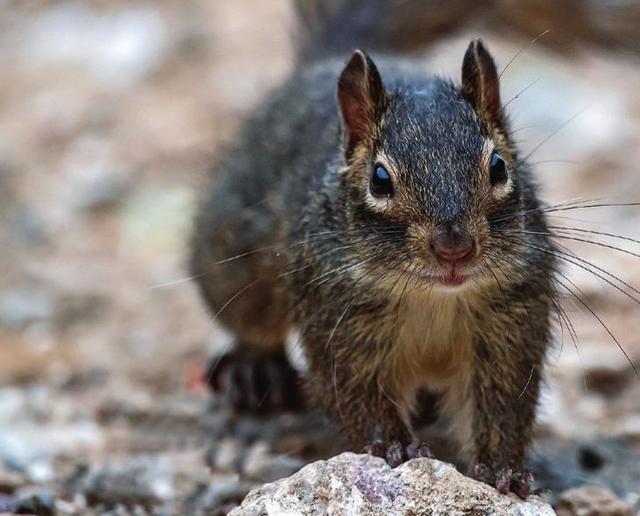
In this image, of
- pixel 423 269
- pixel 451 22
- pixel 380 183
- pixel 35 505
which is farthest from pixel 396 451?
pixel 451 22

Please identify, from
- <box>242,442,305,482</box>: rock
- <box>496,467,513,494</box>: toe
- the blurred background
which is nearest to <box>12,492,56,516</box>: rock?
the blurred background

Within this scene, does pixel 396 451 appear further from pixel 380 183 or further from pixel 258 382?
pixel 258 382

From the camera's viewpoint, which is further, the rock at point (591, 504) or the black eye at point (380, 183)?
the rock at point (591, 504)

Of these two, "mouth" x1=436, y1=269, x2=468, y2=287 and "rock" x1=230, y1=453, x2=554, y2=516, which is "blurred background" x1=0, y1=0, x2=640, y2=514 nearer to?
"mouth" x1=436, y1=269, x2=468, y2=287

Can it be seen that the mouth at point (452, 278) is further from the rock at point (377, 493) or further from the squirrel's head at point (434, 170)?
the rock at point (377, 493)

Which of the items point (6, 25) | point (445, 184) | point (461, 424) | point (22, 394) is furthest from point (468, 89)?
point (6, 25)

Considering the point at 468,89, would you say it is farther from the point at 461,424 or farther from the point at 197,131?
the point at 197,131

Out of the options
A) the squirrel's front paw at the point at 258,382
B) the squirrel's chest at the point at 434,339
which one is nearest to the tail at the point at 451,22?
the squirrel's front paw at the point at 258,382
